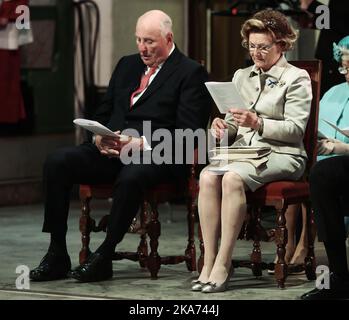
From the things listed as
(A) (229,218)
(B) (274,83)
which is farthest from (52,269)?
(B) (274,83)

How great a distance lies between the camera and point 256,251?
611 centimetres

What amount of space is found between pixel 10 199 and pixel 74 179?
343 centimetres

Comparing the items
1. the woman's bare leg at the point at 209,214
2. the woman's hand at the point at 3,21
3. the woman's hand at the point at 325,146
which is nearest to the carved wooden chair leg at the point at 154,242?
the woman's bare leg at the point at 209,214

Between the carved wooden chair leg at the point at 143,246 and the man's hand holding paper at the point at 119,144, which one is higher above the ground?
the man's hand holding paper at the point at 119,144

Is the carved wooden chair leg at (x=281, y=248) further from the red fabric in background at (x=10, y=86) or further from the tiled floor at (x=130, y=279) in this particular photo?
the red fabric in background at (x=10, y=86)

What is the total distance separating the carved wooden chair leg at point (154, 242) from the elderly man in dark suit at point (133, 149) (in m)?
0.16

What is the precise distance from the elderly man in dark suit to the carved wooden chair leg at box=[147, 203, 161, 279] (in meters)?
0.16

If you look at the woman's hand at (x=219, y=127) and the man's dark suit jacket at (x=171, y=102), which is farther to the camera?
the man's dark suit jacket at (x=171, y=102)

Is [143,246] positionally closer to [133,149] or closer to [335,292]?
[133,149]

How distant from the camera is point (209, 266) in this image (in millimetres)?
5770

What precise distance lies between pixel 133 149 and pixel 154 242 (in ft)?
1.66

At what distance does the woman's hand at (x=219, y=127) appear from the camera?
19.3 feet
